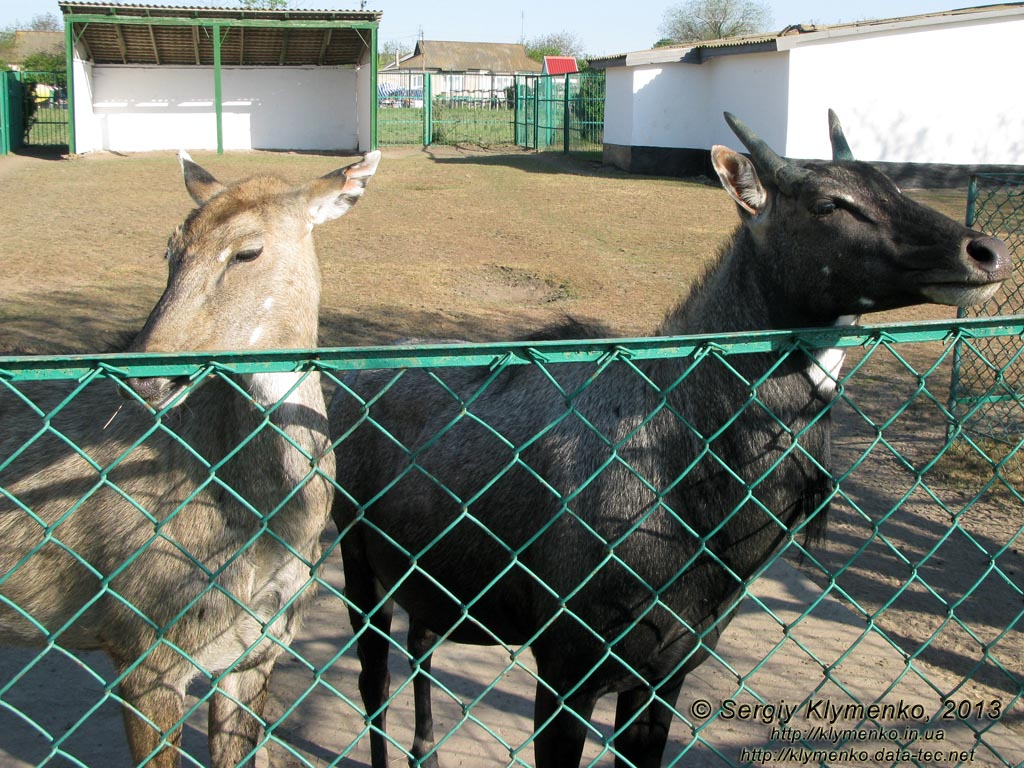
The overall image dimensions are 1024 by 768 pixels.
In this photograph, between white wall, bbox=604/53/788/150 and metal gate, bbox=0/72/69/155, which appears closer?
white wall, bbox=604/53/788/150

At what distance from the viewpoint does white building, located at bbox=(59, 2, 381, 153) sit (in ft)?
90.1

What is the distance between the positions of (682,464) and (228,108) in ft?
102

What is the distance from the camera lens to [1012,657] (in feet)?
14.3

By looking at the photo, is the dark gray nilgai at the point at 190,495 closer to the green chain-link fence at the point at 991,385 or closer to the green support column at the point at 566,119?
the green chain-link fence at the point at 991,385

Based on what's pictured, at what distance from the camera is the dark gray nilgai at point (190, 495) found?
2.88m

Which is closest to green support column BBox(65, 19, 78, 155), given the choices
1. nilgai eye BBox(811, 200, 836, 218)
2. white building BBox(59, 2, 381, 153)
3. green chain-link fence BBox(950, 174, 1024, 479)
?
white building BBox(59, 2, 381, 153)

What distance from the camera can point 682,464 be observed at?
2.96 meters

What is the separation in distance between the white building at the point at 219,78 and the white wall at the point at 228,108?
32 mm

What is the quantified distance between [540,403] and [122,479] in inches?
53.2

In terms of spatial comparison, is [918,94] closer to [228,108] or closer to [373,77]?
[373,77]

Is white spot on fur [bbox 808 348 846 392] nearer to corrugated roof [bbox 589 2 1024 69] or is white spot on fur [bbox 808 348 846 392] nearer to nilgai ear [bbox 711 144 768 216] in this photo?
nilgai ear [bbox 711 144 768 216]

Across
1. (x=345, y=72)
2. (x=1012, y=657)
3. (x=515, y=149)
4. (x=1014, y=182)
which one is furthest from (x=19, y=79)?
(x=1012, y=657)

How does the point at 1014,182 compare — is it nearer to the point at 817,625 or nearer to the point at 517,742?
the point at 817,625

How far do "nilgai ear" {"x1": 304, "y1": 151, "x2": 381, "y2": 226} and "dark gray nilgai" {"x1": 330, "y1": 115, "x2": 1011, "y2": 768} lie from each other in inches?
38.1
